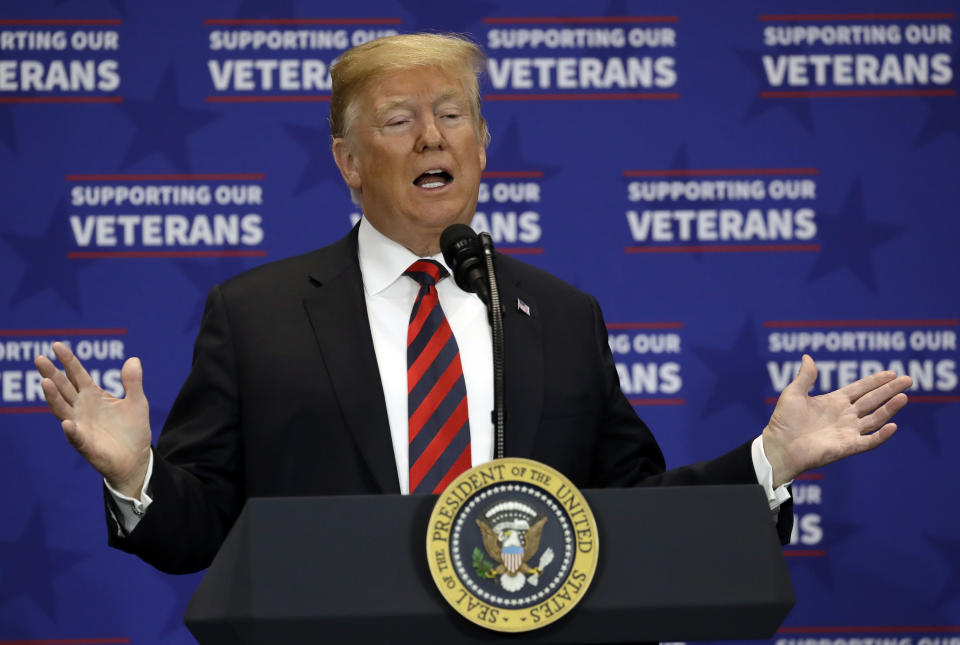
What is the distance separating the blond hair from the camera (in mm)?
1981

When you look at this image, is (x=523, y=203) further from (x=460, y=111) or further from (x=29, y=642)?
(x=29, y=642)

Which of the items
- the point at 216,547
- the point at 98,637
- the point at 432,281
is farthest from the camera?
the point at 98,637

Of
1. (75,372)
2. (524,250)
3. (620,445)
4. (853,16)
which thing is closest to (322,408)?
(75,372)

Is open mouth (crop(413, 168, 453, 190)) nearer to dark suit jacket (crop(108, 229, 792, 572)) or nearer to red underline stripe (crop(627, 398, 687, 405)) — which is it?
dark suit jacket (crop(108, 229, 792, 572))

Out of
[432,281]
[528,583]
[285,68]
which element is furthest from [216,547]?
[285,68]

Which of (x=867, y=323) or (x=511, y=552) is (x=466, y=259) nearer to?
(x=511, y=552)

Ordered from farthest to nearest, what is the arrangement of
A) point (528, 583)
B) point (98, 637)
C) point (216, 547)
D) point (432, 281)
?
1. point (98, 637)
2. point (432, 281)
3. point (216, 547)
4. point (528, 583)

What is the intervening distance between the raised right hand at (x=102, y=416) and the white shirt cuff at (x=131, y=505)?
0.03m

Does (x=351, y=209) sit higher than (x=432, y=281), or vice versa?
(x=351, y=209)

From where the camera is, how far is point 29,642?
2.94 meters

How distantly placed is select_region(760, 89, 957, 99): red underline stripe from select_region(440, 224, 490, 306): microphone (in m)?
1.81

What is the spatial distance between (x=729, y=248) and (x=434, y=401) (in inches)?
59.1

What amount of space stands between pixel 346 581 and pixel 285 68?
6.95 feet

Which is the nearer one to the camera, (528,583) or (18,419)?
(528,583)
